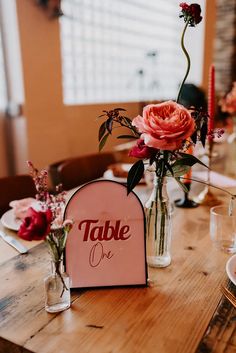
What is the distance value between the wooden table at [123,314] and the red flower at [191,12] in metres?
0.55

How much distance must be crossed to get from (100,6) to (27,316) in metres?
3.18

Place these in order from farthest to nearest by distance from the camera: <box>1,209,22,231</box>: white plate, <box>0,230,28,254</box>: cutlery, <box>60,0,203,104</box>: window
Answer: <box>60,0,203,104</box>: window, <box>1,209,22,231</box>: white plate, <box>0,230,28,254</box>: cutlery

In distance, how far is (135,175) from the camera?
70 centimetres

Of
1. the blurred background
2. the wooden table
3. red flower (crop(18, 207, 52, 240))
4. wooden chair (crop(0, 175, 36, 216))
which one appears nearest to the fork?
the wooden table

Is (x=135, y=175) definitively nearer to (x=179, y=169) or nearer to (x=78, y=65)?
(x=179, y=169)

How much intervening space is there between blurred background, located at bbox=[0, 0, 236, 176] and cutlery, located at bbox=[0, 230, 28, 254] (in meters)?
1.57

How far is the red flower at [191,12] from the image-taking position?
0.68 m

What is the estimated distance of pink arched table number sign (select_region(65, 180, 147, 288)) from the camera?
0.71m

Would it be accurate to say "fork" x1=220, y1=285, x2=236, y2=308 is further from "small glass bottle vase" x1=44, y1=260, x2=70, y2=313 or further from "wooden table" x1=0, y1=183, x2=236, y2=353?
"small glass bottle vase" x1=44, y1=260, x2=70, y2=313

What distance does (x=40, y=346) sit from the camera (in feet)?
1.80

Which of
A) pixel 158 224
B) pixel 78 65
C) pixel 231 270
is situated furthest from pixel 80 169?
pixel 78 65

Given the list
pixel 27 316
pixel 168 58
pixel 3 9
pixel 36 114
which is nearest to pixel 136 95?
pixel 168 58

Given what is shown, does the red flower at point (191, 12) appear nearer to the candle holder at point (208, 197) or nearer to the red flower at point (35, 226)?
the red flower at point (35, 226)

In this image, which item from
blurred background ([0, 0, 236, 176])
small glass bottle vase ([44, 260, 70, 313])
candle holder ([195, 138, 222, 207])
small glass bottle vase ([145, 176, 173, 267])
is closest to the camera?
small glass bottle vase ([44, 260, 70, 313])
